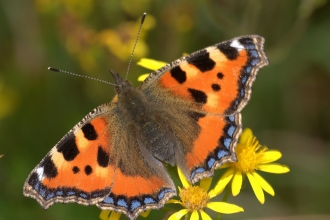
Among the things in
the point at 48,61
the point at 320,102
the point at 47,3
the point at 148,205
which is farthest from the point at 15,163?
the point at 320,102

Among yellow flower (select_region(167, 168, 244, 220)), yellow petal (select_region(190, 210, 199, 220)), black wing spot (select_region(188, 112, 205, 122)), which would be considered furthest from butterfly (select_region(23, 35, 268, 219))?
yellow petal (select_region(190, 210, 199, 220))

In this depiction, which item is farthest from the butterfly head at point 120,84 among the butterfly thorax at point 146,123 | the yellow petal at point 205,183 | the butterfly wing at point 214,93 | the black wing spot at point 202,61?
the yellow petal at point 205,183

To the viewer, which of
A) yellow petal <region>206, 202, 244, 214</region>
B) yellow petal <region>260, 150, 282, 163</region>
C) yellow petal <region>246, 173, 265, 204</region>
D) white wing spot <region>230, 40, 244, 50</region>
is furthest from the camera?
yellow petal <region>260, 150, 282, 163</region>

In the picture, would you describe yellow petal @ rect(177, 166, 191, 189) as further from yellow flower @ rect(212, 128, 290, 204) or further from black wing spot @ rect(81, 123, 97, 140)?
black wing spot @ rect(81, 123, 97, 140)

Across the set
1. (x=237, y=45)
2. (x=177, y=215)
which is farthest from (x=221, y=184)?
(x=237, y=45)

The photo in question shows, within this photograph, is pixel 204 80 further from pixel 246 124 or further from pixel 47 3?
pixel 47 3

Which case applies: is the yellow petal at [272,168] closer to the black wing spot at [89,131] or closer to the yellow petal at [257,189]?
the yellow petal at [257,189]
